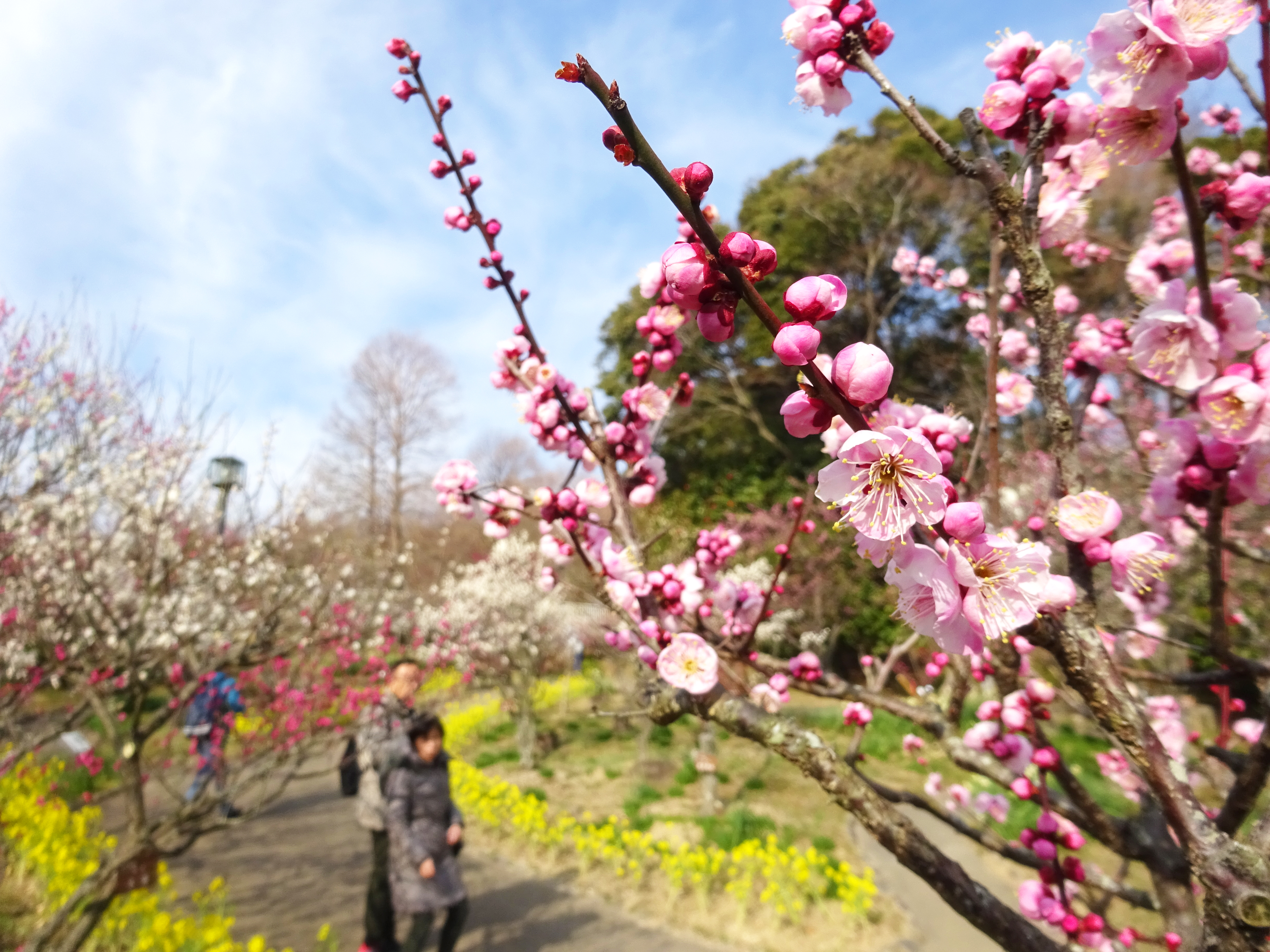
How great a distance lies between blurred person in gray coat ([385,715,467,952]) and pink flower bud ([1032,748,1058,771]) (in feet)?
10.2

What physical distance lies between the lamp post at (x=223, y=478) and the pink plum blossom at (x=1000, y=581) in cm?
580

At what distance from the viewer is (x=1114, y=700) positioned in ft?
2.81

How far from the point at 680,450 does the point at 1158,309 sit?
13.7m

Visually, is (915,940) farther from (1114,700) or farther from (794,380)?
(794,380)

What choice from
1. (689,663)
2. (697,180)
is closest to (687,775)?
(689,663)

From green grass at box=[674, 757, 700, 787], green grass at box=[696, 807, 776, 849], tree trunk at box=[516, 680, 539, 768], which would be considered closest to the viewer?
green grass at box=[696, 807, 776, 849]

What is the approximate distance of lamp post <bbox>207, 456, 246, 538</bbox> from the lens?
216 inches

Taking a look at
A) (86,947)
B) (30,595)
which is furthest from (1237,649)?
(30,595)

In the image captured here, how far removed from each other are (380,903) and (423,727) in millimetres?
1022

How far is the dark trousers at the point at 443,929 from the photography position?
3.36 meters

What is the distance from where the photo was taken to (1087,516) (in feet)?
3.36

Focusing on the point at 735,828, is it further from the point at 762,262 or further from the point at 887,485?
the point at 762,262

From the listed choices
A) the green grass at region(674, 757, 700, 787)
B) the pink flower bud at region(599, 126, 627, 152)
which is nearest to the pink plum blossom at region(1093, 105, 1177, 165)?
the pink flower bud at region(599, 126, 627, 152)

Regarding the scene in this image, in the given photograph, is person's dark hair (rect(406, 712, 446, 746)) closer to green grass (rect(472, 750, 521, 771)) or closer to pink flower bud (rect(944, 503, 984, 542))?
pink flower bud (rect(944, 503, 984, 542))
